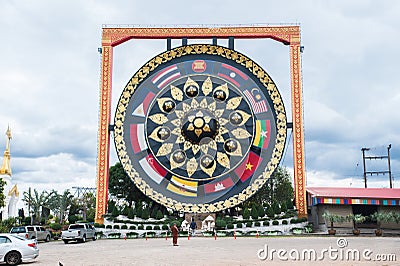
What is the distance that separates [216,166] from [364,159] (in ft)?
76.7

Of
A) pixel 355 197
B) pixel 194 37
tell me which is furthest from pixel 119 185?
pixel 355 197

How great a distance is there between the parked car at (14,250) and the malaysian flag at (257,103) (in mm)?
27247

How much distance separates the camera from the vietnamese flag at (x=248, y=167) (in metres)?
40.8

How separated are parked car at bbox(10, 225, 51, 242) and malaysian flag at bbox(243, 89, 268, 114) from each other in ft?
63.5

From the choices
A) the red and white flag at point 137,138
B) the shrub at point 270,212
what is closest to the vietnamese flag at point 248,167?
the shrub at point 270,212

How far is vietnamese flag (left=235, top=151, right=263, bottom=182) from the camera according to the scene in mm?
40812

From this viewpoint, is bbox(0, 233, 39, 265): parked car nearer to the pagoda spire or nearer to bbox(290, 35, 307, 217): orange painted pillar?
bbox(290, 35, 307, 217): orange painted pillar

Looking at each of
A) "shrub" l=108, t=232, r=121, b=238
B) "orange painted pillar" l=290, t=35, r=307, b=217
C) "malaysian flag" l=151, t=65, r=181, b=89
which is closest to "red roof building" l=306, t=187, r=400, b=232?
"orange painted pillar" l=290, t=35, r=307, b=217

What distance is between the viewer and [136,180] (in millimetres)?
40750

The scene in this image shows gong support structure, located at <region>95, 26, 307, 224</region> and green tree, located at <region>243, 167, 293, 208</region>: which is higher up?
gong support structure, located at <region>95, 26, 307, 224</region>

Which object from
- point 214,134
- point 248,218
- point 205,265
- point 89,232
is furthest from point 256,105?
point 205,265

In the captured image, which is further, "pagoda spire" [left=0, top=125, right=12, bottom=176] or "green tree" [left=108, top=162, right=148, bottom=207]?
"pagoda spire" [left=0, top=125, right=12, bottom=176]

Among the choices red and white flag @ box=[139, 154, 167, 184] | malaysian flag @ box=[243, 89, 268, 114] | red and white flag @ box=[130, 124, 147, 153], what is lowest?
red and white flag @ box=[139, 154, 167, 184]

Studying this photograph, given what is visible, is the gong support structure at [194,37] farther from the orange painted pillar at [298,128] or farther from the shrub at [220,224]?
the shrub at [220,224]
